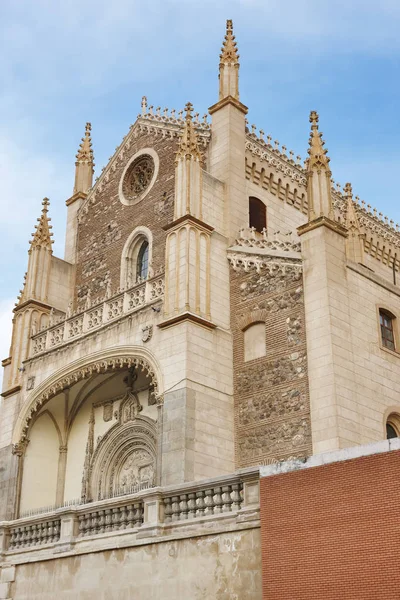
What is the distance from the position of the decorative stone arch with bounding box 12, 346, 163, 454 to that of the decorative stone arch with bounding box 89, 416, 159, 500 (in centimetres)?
174

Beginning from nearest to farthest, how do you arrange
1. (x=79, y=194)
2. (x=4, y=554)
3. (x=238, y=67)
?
(x=4, y=554)
(x=238, y=67)
(x=79, y=194)

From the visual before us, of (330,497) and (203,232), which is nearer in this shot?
(330,497)

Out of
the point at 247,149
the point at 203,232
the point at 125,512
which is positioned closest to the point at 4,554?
the point at 125,512

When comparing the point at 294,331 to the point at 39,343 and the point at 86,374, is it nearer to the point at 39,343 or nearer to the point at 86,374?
the point at 86,374

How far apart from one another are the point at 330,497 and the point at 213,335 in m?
10.5

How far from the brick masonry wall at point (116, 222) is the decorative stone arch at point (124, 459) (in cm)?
526

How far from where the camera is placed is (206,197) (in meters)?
23.8

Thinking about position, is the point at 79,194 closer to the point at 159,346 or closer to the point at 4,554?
the point at 159,346

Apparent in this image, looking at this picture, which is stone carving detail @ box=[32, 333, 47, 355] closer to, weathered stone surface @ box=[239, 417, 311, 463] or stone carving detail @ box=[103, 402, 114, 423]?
stone carving detail @ box=[103, 402, 114, 423]

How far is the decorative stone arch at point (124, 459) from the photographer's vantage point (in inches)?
950

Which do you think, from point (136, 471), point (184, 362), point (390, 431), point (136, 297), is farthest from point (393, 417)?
point (136, 471)

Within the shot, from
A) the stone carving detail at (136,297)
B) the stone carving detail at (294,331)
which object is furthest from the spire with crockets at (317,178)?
the stone carving detail at (136,297)

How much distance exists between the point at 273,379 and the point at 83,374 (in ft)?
21.2

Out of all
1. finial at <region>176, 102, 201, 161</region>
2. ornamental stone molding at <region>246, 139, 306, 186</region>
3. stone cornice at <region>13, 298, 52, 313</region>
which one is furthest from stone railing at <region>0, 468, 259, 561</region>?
ornamental stone molding at <region>246, 139, 306, 186</region>
